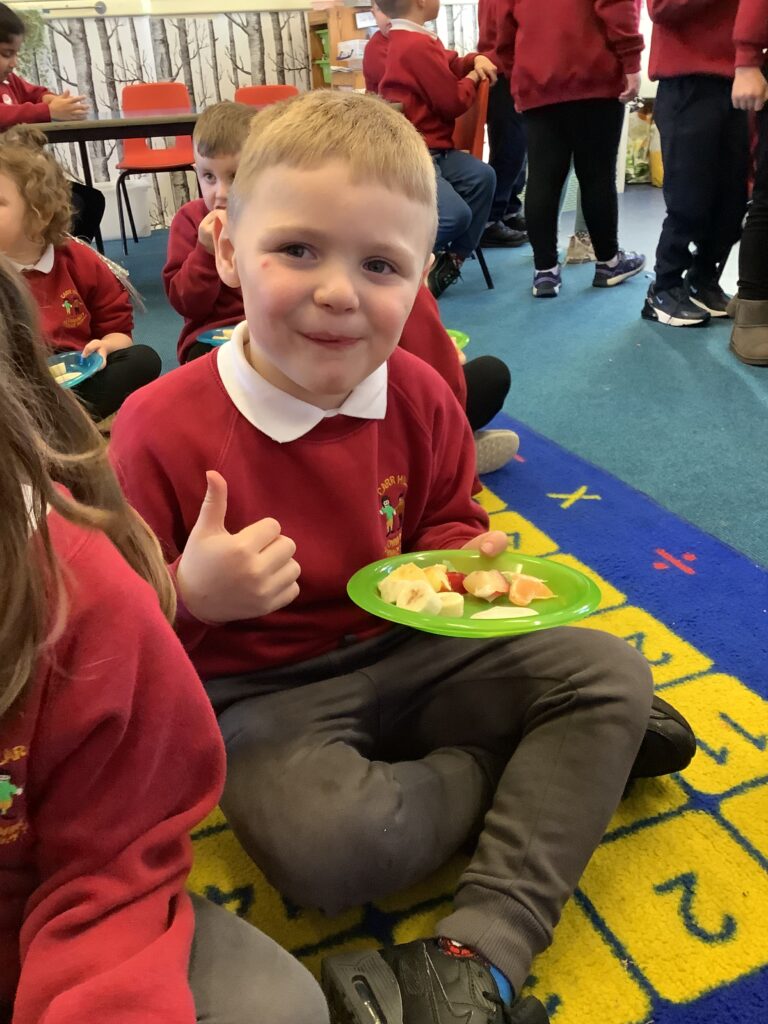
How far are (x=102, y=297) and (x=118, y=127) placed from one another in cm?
144

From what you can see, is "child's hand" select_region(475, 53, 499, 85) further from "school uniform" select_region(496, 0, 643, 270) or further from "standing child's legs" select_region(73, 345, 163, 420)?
"standing child's legs" select_region(73, 345, 163, 420)

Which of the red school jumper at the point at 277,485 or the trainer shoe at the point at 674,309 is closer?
the red school jumper at the point at 277,485

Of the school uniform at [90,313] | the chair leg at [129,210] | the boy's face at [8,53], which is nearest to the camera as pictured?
the school uniform at [90,313]

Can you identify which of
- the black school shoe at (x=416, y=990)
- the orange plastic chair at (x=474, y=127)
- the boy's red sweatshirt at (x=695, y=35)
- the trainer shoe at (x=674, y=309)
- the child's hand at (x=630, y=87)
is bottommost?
the trainer shoe at (x=674, y=309)

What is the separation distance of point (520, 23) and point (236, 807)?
99.3 inches

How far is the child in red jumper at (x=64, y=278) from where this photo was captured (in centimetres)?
166

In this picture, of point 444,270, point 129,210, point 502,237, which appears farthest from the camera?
point 129,210

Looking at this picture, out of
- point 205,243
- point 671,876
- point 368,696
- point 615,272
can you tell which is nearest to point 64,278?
point 205,243

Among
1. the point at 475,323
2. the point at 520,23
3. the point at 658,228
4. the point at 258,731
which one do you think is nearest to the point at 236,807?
the point at 258,731

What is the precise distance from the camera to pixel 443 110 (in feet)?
8.96

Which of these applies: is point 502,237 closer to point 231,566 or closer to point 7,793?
point 231,566

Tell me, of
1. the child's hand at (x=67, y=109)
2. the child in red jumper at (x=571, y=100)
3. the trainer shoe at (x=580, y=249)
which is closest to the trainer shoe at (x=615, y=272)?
the child in red jumper at (x=571, y=100)

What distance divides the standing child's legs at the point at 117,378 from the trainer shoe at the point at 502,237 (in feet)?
6.91

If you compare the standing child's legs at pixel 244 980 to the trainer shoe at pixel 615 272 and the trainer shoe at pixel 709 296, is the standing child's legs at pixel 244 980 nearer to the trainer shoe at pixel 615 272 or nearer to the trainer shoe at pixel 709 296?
the trainer shoe at pixel 709 296
